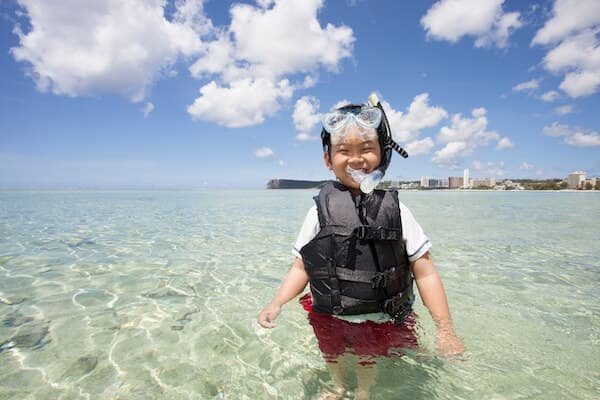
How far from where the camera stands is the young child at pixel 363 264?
2.29 meters

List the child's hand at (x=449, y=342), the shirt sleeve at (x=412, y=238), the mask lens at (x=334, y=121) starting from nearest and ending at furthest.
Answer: the child's hand at (x=449, y=342)
the shirt sleeve at (x=412, y=238)
the mask lens at (x=334, y=121)

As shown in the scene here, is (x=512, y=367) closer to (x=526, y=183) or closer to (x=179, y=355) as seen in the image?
(x=179, y=355)

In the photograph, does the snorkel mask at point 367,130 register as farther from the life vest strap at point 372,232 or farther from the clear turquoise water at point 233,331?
the clear turquoise water at point 233,331

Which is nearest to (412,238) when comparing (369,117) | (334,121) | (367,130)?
(367,130)

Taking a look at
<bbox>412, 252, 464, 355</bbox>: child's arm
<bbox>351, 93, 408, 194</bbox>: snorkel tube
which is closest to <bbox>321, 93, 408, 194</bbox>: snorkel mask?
<bbox>351, 93, 408, 194</bbox>: snorkel tube

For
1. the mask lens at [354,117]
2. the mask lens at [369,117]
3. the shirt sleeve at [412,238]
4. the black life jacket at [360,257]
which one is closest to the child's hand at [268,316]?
the black life jacket at [360,257]

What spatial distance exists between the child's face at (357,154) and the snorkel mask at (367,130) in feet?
0.10

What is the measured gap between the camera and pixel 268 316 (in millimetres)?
2305

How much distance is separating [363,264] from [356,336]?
1.70 feet

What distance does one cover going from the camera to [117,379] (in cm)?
254

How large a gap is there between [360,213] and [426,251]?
1.77 ft

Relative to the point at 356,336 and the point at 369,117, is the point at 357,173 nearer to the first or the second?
the point at 369,117

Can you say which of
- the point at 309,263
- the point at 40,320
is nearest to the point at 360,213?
the point at 309,263

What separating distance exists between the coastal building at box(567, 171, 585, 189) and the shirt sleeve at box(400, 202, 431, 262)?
142 m
